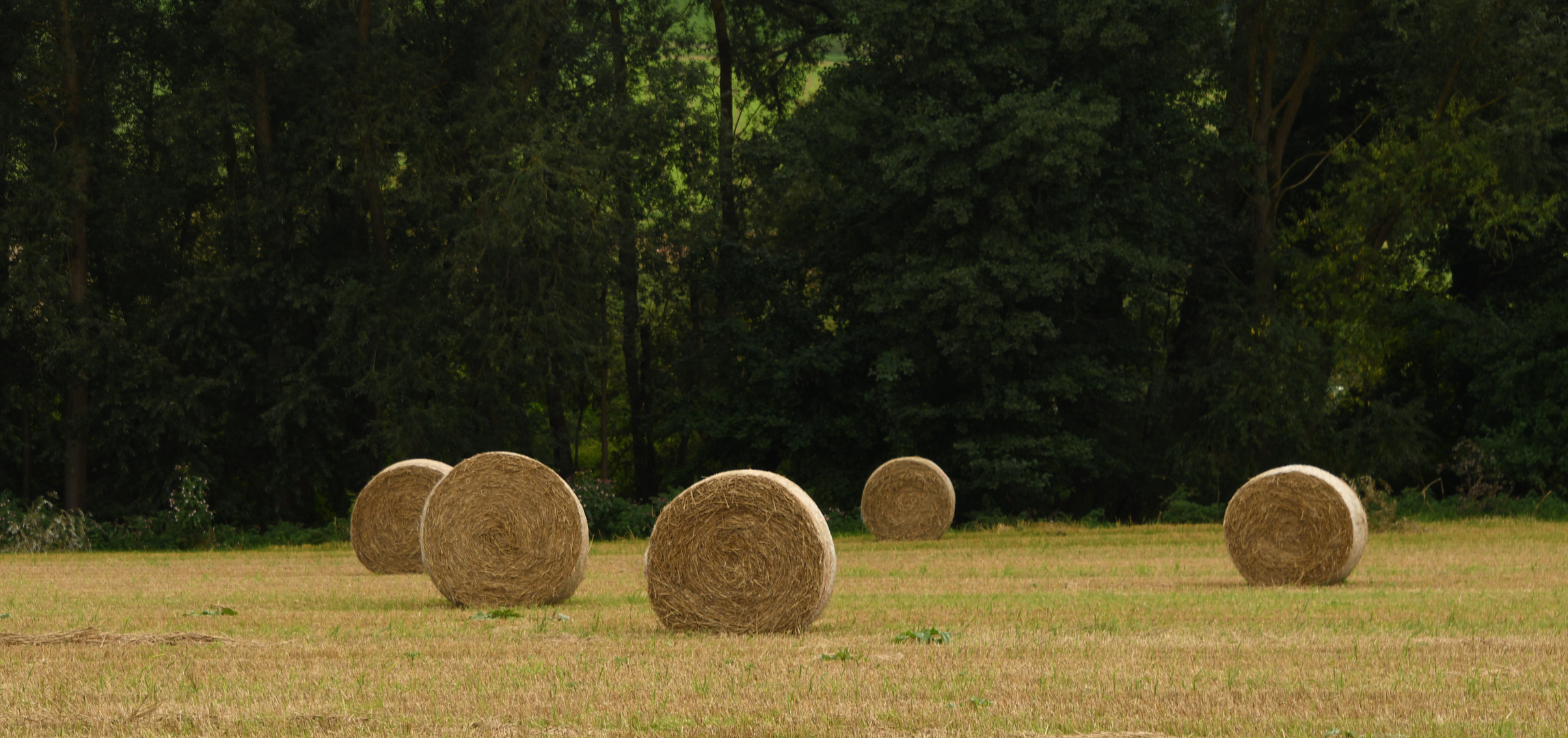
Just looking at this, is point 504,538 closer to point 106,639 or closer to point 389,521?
point 106,639

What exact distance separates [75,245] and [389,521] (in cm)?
1540

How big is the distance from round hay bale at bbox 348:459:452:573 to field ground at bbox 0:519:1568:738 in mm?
2804

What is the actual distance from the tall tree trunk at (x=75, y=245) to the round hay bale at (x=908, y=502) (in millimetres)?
15818

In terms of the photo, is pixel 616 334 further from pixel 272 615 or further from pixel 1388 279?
pixel 272 615

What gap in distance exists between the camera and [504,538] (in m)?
15.3

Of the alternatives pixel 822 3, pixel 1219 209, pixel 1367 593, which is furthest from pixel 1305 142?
pixel 1367 593

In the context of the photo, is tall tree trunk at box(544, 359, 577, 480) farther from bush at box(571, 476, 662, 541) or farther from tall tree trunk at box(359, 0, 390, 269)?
tall tree trunk at box(359, 0, 390, 269)

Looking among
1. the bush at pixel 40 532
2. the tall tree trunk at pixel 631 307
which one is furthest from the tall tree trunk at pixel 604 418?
the bush at pixel 40 532

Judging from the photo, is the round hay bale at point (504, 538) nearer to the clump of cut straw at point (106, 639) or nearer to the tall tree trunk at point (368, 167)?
the clump of cut straw at point (106, 639)

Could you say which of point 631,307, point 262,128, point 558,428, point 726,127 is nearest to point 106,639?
point 262,128

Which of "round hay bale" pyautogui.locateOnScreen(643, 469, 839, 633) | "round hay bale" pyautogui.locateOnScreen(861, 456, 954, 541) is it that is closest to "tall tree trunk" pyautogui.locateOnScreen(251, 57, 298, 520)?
"round hay bale" pyautogui.locateOnScreen(861, 456, 954, 541)

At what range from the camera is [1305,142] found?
37.4 meters

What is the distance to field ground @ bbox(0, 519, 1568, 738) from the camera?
795cm

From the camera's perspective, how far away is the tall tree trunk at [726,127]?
126 ft
